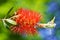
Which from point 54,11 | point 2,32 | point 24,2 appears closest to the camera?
point 2,32

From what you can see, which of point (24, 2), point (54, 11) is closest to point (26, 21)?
point (24, 2)

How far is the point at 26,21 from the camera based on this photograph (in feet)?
2.72

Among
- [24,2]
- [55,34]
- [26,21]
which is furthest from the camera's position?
[55,34]

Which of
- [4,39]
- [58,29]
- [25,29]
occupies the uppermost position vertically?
[58,29]

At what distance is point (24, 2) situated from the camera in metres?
→ 2.30

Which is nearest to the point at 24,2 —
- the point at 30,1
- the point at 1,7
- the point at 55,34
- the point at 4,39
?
the point at 30,1

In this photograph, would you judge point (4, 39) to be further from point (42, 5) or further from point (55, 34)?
point (55, 34)

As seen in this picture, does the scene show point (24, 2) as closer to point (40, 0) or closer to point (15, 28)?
point (40, 0)

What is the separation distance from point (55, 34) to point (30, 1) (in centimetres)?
74

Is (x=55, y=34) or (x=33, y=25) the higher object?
(x=55, y=34)

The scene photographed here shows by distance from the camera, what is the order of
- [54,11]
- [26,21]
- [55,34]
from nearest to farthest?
[26,21], [55,34], [54,11]

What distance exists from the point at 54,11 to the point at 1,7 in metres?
1.14

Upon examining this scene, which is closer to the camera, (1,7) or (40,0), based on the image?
(1,7)

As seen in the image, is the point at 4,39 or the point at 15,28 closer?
the point at 15,28
